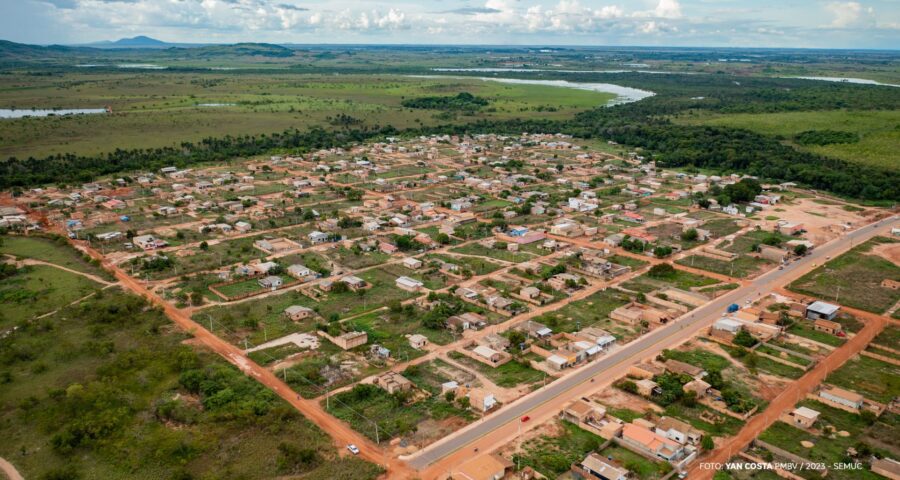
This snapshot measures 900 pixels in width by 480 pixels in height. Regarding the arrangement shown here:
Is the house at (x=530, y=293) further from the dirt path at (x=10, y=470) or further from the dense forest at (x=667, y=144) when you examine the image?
the dense forest at (x=667, y=144)

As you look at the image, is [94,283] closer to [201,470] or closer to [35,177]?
[201,470]

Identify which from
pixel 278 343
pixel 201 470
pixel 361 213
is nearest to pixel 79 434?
pixel 201 470

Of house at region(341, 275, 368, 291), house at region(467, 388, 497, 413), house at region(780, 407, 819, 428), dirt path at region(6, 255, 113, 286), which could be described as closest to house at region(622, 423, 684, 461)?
house at region(467, 388, 497, 413)

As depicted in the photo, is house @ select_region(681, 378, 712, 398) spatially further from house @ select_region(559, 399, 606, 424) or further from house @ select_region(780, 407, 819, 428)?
house @ select_region(559, 399, 606, 424)

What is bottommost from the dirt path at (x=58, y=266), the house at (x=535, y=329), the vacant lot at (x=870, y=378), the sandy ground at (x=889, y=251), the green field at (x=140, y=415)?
the green field at (x=140, y=415)

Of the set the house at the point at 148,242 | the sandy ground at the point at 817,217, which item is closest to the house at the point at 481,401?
the house at the point at 148,242

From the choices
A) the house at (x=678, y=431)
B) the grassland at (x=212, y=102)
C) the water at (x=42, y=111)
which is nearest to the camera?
the house at (x=678, y=431)

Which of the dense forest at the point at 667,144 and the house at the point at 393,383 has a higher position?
the dense forest at the point at 667,144
